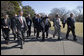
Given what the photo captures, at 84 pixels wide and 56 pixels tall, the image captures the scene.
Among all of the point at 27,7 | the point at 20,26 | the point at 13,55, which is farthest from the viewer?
the point at 27,7

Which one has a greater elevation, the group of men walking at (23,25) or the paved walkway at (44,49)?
the group of men walking at (23,25)

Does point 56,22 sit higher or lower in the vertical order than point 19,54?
higher

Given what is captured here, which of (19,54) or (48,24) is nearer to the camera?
(19,54)

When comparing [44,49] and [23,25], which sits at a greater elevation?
[23,25]

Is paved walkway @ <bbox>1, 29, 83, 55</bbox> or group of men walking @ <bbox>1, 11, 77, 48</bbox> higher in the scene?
group of men walking @ <bbox>1, 11, 77, 48</bbox>

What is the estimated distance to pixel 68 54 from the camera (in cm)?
804

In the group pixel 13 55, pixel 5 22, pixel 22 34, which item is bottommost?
pixel 13 55

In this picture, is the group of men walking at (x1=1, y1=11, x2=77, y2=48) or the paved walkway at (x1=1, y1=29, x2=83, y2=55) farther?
the group of men walking at (x1=1, y1=11, x2=77, y2=48)

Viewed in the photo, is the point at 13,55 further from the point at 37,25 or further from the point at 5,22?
the point at 37,25

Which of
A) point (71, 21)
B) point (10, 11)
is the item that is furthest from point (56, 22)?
point (10, 11)

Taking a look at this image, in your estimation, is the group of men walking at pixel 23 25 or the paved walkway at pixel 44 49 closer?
the paved walkway at pixel 44 49

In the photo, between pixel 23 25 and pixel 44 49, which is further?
pixel 23 25

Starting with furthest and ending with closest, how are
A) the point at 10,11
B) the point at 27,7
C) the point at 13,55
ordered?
1. the point at 27,7
2. the point at 10,11
3. the point at 13,55

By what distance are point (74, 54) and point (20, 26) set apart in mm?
3498
